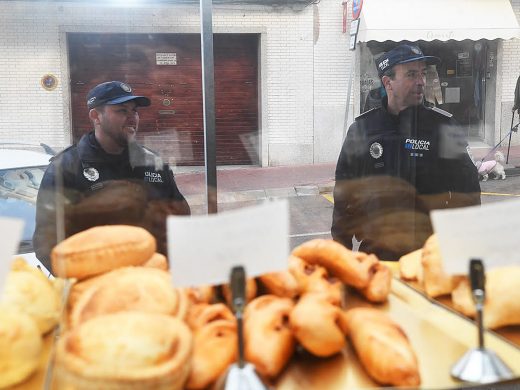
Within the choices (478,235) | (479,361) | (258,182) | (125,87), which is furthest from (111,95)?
(479,361)

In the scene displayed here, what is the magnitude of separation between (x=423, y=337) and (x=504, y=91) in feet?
6.75

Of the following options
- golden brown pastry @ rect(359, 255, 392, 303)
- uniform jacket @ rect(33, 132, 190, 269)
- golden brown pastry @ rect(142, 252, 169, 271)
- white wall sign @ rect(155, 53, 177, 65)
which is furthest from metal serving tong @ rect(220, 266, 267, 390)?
white wall sign @ rect(155, 53, 177, 65)

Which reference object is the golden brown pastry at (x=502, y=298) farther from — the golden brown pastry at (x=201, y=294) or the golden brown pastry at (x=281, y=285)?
the golden brown pastry at (x=201, y=294)

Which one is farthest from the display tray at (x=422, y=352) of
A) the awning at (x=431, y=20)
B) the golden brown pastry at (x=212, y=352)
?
the awning at (x=431, y=20)

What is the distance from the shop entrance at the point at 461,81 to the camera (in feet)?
9.29

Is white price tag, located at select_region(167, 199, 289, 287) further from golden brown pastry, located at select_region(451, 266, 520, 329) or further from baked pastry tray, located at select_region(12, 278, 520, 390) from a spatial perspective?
golden brown pastry, located at select_region(451, 266, 520, 329)

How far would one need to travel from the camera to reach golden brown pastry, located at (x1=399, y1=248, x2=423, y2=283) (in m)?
1.70

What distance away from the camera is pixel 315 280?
145 cm

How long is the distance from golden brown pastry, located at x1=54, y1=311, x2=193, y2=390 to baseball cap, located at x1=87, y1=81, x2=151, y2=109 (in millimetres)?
1418

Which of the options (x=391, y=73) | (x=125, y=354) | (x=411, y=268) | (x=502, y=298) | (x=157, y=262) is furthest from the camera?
(x=391, y=73)

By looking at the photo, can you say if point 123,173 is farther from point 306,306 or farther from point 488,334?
point 488,334

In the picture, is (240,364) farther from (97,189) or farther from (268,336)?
(97,189)

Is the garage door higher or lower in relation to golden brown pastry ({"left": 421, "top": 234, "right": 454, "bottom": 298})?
higher

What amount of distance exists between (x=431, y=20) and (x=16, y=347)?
7.83ft
